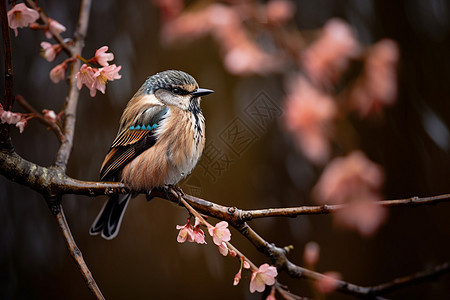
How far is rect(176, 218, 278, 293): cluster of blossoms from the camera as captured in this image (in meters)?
0.57

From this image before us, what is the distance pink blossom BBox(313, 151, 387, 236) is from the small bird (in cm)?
39

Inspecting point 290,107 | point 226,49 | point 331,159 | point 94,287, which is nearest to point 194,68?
point 226,49

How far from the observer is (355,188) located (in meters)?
0.99

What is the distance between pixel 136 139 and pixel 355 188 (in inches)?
21.3

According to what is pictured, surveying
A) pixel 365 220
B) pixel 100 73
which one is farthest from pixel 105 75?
pixel 365 220

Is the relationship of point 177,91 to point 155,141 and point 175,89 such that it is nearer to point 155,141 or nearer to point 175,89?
point 175,89

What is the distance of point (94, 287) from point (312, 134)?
2.28 ft

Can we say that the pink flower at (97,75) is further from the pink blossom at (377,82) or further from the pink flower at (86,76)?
the pink blossom at (377,82)

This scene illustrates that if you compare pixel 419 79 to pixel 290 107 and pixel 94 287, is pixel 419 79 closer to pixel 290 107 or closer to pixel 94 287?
pixel 290 107

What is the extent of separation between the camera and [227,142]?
0.91 metres

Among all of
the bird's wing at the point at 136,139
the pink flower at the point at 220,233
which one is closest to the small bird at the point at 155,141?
the bird's wing at the point at 136,139

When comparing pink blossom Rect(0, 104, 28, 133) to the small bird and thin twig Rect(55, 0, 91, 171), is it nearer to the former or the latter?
thin twig Rect(55, 0, 91, 171)

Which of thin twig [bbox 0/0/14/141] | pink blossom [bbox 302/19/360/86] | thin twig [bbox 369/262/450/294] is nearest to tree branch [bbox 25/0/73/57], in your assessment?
thin twig [bbox 0/0/14/141]

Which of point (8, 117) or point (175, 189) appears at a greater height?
point (8, 117)
